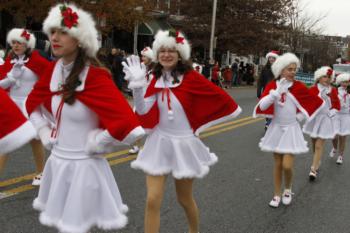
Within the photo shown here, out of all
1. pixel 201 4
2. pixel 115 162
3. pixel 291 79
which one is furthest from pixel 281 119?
pixel 201 4

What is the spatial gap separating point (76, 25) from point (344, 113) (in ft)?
21.8

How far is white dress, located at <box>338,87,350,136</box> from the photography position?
820 centimetres

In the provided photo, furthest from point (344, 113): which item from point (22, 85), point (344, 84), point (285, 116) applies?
point (22, 85)

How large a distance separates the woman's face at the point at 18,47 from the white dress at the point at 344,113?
18.4 feet

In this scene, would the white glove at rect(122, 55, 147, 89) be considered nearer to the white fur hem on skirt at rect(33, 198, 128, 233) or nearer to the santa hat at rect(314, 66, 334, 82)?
the white fur hem on skirt at rect(33, 198, 128, 233)

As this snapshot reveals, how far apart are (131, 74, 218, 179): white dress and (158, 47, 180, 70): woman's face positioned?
0.10 metres

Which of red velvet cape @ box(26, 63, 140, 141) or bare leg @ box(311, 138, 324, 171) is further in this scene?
bare leg @ box(311, 138, 324, 171)

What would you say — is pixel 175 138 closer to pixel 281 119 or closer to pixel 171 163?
pixel 171 163

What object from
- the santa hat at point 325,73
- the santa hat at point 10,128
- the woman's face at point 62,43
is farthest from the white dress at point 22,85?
the santa hat at point 325,73

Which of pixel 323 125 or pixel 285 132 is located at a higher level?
pixel 285 132

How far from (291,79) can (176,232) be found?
2561mm

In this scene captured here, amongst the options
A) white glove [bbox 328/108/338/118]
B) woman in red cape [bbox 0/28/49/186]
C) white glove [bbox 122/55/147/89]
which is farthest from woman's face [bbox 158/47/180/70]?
white glove [bbox 328/108/338/118]

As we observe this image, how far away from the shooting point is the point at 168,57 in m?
4.08

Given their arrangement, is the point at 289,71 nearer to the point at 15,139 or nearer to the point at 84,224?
the point at 84,224
